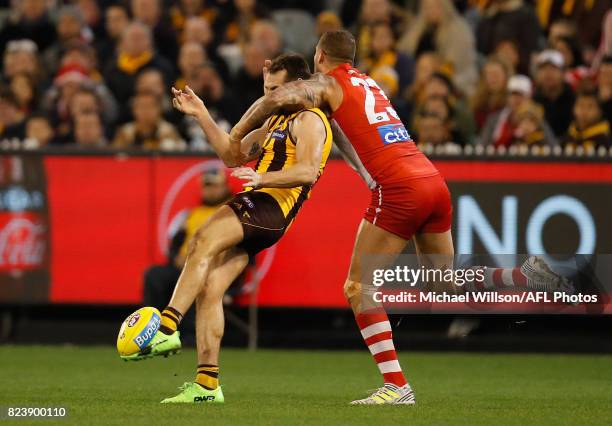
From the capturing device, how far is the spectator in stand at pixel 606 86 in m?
14.8

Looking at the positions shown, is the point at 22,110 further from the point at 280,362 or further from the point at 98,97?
the point at 280,362

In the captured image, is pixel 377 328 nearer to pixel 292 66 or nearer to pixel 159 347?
pixel 159 347

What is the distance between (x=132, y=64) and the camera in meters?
17.6

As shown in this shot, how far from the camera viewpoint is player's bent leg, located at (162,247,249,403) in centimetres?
901

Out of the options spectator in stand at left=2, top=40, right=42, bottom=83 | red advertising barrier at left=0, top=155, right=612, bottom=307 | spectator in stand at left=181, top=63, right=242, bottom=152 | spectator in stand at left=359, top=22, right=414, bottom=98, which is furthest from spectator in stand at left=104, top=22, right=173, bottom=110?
red advertising barrier at left=0, top=155, right=612, bottom=307

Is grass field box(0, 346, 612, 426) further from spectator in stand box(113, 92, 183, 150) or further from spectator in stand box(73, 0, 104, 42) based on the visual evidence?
spectator in stand box(73, 0, 104, 42)

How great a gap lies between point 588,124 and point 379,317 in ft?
19.0

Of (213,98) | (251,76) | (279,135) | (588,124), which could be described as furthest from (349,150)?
(251,76)

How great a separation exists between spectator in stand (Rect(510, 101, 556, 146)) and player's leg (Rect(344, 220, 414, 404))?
541 cm

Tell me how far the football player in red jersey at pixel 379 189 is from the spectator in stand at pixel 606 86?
617 centimetres

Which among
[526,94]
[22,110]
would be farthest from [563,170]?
[22,110]

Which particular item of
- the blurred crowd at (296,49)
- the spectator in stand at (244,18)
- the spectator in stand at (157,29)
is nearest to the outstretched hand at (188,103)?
the blurred crowd at (296,49)

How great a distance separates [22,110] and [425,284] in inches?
344

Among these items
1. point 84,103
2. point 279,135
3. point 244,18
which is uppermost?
point 279,135
